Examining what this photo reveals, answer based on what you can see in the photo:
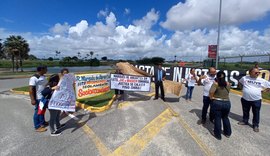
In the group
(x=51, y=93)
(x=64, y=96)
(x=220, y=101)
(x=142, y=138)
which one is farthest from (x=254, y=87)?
(x=51, y=93)

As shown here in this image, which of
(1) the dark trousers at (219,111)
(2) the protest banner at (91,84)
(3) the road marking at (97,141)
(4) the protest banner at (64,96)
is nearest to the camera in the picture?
(3) the road marking at (97,141)

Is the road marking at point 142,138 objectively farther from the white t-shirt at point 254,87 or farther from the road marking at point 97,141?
the white t-shirt at point 254,87

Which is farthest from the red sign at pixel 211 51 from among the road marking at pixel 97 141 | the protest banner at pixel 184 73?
the road marking at pixel 97 141

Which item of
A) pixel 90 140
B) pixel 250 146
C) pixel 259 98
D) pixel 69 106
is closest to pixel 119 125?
pixel 90 140

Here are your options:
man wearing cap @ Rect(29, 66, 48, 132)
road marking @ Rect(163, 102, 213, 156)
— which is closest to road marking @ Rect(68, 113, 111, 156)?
man wearing cap @ Rect(29, 66, 48, 132)

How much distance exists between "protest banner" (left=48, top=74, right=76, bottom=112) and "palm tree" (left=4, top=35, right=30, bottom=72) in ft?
133

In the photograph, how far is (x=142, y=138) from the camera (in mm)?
4574

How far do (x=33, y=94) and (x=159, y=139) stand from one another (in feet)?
11.3

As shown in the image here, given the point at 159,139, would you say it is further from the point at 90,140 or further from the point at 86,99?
the point at 86,99

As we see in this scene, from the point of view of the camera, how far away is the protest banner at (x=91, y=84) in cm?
847

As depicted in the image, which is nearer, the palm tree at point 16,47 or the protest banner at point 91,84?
the protest banner at point 91,84

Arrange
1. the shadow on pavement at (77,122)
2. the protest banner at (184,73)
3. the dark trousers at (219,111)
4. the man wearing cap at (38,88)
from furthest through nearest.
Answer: the protest banner at (184,73) < the shadow on pavement at (77,122) < the man wearing cap at (38,88) < the dark trousers at (219,111)

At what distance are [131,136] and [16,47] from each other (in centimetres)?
4376

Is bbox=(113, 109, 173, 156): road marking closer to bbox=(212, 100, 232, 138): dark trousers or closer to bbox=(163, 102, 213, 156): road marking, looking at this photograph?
bbox=(163, 102, 213, 156): road marking
